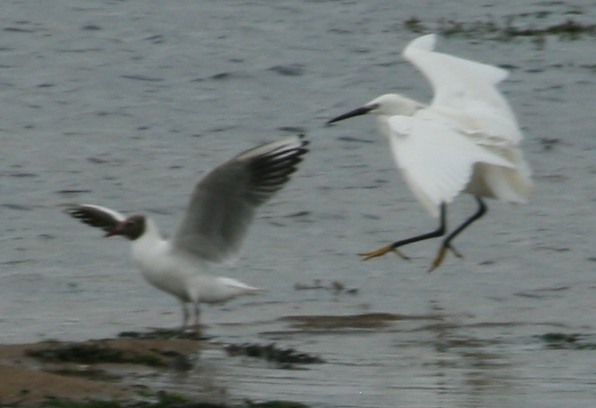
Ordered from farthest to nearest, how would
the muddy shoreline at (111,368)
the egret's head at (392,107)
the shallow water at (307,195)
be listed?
the egret's head at (392,107)
the shallow water at (307,195)
the muddy shoreline at (111,368)

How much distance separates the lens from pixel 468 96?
35.4 ft

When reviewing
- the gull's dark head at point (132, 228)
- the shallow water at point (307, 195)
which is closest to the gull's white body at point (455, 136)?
the shallow water at point (307, 195)

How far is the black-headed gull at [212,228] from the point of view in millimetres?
10203

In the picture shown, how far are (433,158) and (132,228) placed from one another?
2375 mm

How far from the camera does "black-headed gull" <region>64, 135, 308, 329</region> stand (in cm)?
1020

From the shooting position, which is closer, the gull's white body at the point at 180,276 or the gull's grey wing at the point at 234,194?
the gull's grey wing at the point at 234,194

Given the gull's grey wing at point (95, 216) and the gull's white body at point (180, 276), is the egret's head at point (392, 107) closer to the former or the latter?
the gull's white body at point (180, 276)

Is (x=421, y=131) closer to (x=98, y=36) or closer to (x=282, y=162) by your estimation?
(x=282, y=162)

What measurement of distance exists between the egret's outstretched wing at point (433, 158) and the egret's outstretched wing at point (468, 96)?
11.0 inches

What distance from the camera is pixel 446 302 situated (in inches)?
442

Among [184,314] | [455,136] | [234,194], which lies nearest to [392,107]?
[234,194]

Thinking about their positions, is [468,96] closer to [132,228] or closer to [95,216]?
[132,228]

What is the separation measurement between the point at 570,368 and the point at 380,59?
35.9 feet

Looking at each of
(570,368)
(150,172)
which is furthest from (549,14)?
(570,368)
